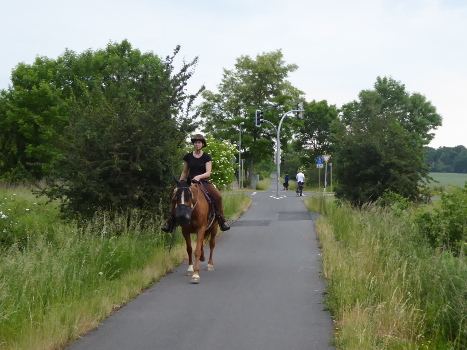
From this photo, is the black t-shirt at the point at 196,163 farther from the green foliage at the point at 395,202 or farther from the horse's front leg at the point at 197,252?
the green foliage at the point at 395,202

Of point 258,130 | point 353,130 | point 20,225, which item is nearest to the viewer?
point 20,225

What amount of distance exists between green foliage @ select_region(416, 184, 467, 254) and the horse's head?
16.8 feet

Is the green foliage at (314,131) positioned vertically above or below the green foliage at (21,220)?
above

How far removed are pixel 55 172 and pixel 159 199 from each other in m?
2.45

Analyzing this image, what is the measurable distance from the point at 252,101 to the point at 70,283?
205 ft

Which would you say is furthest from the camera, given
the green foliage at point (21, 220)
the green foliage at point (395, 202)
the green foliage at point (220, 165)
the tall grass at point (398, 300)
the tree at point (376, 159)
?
the green foliage at point (220, 165)

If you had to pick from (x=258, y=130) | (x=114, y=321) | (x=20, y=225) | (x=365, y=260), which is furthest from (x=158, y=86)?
(x=258, y=130)

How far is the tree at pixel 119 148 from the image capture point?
41.1 ft

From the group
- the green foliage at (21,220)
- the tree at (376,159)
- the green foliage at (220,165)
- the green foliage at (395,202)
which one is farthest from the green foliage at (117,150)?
the green foliage at (220,165)

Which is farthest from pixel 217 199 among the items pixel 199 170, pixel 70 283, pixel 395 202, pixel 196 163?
pixel 395 202

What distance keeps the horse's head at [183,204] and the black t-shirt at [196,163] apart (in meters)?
0.93

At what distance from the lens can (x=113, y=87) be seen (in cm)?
1330

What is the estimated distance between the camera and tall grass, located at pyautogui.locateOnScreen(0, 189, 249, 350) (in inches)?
228

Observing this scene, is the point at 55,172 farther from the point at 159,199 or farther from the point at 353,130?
the point at 353,130
